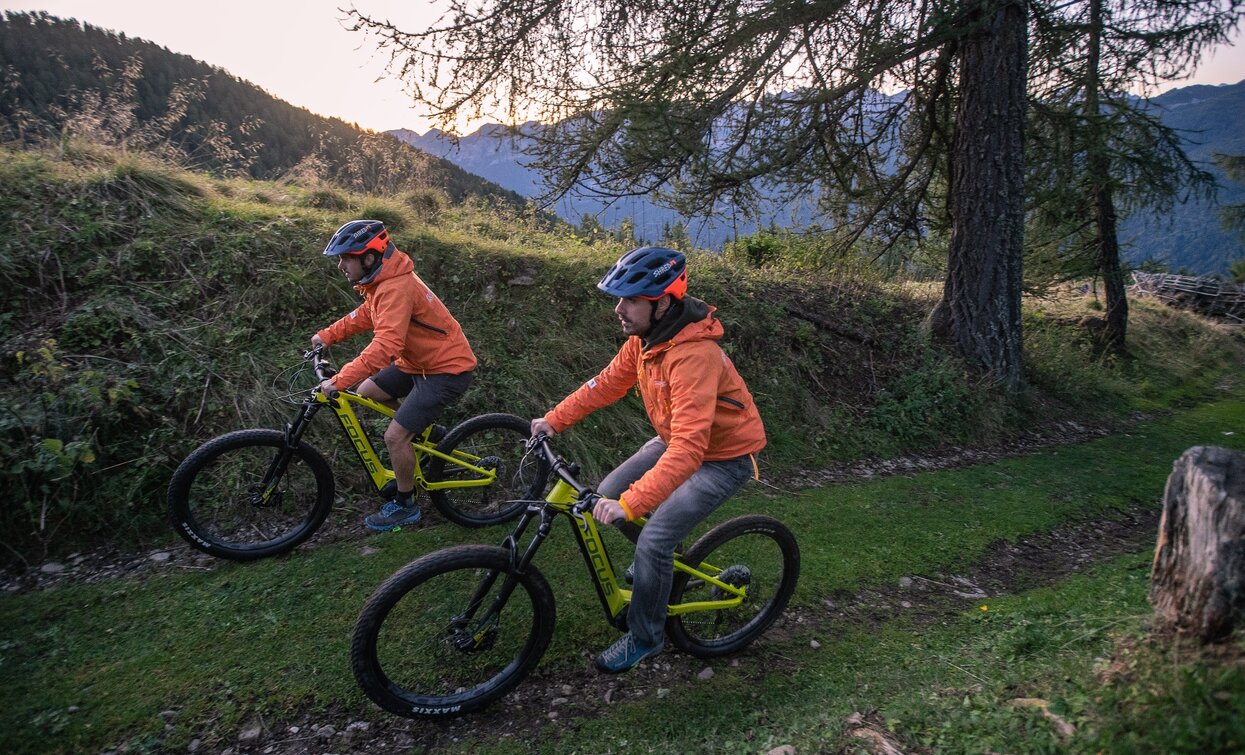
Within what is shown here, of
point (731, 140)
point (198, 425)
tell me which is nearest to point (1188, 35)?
point (731, 140)

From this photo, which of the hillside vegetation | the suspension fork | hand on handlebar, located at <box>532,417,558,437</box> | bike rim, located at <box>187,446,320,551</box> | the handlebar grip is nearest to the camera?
the handlebar grip

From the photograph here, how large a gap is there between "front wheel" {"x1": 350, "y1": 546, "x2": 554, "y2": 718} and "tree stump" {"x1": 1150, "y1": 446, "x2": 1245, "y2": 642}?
285 centimetres

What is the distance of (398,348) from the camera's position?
4660mm

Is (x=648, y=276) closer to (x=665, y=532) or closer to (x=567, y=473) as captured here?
(x=567, y=473)

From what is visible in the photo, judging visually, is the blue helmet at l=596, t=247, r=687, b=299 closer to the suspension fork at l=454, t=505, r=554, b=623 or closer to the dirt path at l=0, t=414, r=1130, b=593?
the suspension fork at l=454, t=505, r=554, b=623

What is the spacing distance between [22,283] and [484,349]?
14.8 feet

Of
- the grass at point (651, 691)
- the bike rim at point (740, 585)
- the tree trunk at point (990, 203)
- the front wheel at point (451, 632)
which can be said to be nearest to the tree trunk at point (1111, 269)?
the tree trunk at point (990, 203)

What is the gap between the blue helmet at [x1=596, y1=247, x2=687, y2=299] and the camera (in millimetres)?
3373

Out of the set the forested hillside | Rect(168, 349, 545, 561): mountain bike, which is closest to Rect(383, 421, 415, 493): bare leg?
Rect(168, 349, 545, 561): mountain bike

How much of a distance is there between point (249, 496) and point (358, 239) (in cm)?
226

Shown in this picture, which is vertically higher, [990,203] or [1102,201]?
[1102,201]

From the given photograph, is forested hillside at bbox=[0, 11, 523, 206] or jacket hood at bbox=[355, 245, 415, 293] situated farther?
forested hillside at bbox=[0, 11, 523, 206]

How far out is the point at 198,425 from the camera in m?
5.62

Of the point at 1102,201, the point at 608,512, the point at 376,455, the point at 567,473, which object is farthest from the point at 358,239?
the point at 1102,201
